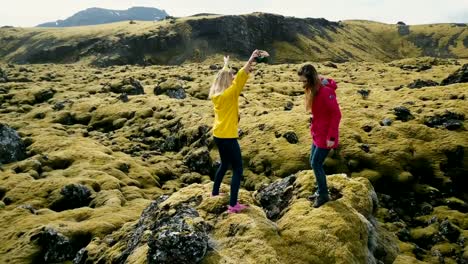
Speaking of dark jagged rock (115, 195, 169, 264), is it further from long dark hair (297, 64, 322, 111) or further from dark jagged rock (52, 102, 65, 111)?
dark jagged rock (52, 102, 65, 111)

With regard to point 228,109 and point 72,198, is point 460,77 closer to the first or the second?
point 72,198

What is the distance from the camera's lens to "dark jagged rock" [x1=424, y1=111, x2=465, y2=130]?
193ft

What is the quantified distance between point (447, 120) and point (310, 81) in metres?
51.4

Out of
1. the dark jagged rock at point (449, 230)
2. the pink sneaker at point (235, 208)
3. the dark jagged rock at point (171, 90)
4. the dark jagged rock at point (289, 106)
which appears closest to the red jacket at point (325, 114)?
the pink sneaker at point (235, 208)

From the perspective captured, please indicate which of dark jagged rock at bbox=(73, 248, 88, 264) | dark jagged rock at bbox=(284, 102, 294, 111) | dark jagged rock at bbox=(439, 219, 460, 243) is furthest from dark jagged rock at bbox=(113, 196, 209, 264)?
dark jagged rock at bbox=(284, 102, 294, 111)

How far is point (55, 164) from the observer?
5531cm

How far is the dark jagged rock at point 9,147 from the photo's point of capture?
56.3 meters

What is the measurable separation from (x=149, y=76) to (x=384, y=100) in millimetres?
83349

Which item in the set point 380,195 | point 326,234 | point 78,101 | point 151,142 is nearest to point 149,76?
point 78,101

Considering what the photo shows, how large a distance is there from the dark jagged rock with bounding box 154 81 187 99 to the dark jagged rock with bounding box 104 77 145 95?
5.96 meters

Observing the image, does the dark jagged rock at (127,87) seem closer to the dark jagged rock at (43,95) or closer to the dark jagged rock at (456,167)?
the dark jagged rock at (43,95)

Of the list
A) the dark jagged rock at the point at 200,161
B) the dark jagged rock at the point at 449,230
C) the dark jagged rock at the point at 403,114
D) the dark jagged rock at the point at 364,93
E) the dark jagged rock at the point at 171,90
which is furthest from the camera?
the dark jagged rock at the point at 171,90

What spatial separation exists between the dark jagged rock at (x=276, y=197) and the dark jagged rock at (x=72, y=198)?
27745 mm

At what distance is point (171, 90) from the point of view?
101 meters
